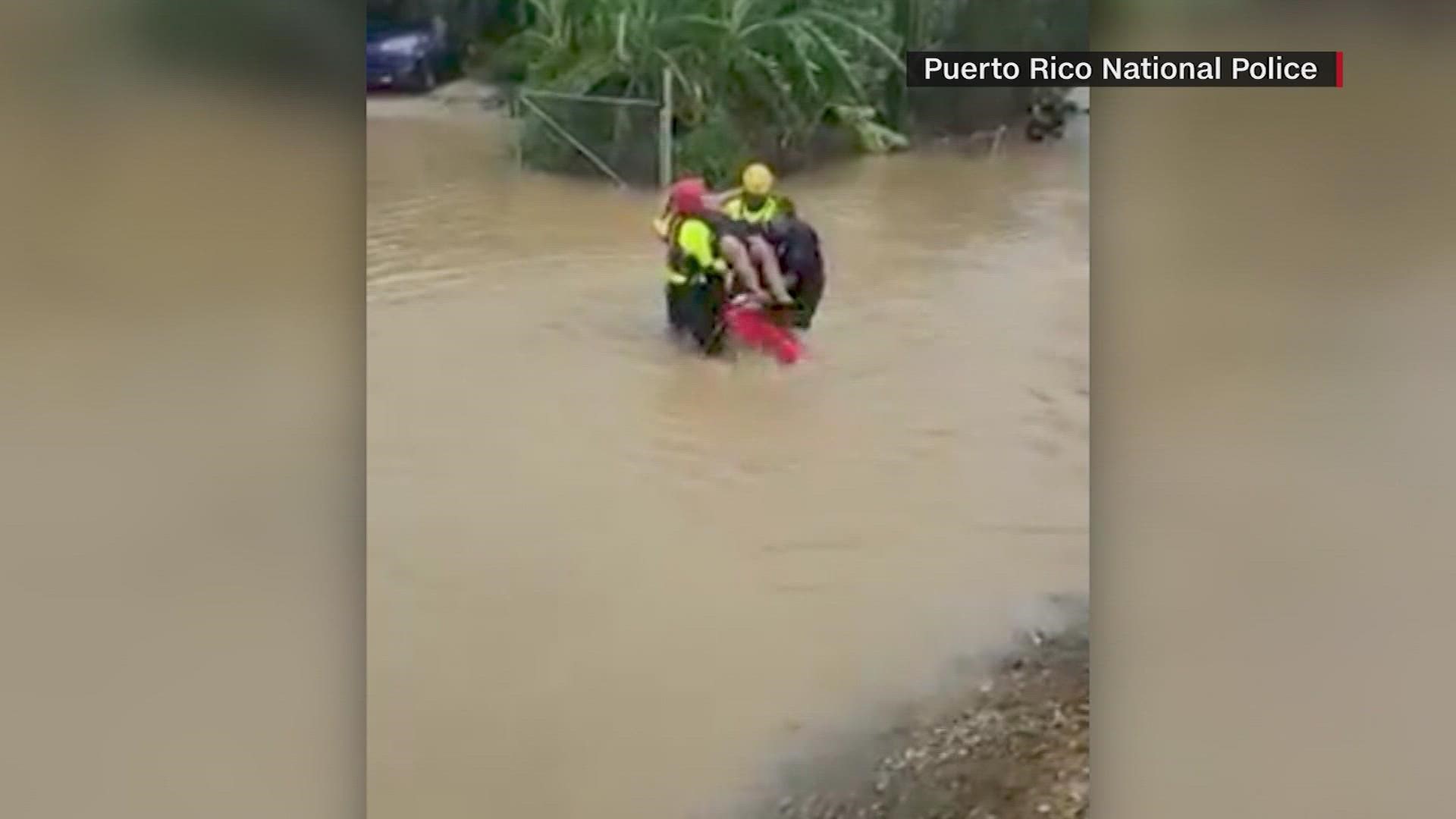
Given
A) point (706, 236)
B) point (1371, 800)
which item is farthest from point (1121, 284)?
point (1371, 800)

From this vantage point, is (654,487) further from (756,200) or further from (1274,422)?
(1274,422)

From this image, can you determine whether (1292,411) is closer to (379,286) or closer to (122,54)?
(379,286)

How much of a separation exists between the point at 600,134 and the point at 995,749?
0.52 m

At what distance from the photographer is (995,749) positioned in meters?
1.15

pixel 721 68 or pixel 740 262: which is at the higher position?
pixel 721 68

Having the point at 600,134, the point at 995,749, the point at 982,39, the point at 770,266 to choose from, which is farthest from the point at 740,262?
the point at 995,749

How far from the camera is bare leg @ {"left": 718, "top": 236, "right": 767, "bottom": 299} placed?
1150mm

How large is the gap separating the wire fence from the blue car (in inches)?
2.4

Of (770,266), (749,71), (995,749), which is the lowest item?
(995,749)

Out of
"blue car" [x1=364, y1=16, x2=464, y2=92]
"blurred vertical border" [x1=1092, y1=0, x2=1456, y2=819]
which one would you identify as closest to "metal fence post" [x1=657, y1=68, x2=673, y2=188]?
"blue car" [x1=364, y1=16, x2=464, y2=92]

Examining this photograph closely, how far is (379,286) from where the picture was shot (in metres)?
1.13

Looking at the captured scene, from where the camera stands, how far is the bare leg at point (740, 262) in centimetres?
115

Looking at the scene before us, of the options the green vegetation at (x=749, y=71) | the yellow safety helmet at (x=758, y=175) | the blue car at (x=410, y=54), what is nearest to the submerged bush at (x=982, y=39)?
the green vegetation at (x=749, y=71)

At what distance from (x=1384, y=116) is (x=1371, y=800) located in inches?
19.5
